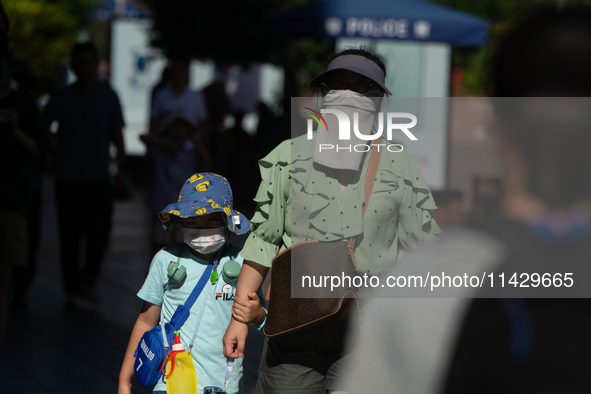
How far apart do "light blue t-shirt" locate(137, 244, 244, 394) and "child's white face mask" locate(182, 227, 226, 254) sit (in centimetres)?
7

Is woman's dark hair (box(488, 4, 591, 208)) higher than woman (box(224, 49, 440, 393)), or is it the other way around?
woman's dark hair (box(488, 4, 591, 208))

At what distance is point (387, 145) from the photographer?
98.4 inches

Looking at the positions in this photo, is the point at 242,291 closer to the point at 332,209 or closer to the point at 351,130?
the point at 332,209

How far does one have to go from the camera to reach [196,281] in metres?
3.04

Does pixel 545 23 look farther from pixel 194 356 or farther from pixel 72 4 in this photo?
pixel 72 4

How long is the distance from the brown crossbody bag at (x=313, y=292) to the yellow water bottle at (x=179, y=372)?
1.69 ft

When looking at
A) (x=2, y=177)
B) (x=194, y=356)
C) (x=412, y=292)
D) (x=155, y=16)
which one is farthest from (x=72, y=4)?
(x=412, y=292)

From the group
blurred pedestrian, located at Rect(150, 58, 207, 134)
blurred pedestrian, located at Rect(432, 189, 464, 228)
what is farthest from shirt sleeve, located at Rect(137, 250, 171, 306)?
blurred pedestrian, located at Rect(150, 58, 207, 134)

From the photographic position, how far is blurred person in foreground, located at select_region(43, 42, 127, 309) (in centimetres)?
662

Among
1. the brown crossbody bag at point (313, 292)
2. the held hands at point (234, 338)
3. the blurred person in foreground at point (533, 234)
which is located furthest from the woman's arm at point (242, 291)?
the blurred person in foreground at point (533, 234)

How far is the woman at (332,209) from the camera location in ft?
7.98

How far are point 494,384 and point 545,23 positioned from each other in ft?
1.57

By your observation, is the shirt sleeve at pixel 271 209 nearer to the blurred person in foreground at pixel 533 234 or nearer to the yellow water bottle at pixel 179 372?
the yellow water bottle at pixel 179 372
